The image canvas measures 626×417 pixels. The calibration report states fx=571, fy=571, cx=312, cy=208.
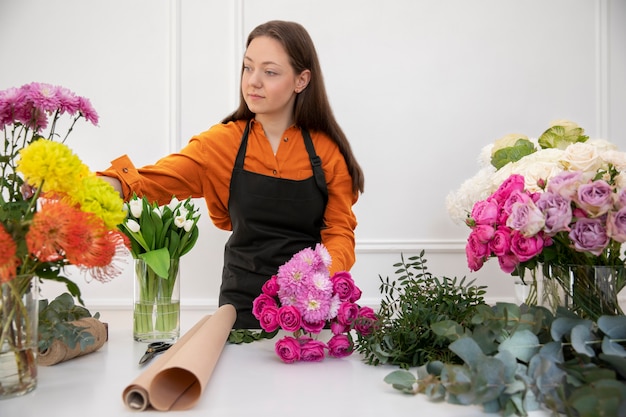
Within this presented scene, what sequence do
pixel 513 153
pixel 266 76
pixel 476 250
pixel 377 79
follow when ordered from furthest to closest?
1. pixel 377 79
2. pixel 266 76
3. pixel 513 153
4. pixel 476 250

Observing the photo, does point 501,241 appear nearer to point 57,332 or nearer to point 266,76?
point 57,332

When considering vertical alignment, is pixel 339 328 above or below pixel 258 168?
below

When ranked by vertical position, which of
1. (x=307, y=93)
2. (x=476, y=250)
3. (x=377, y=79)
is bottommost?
(x=476, y=250)

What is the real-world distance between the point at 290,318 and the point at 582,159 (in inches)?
24.1

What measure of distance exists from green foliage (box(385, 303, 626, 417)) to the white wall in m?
2.08

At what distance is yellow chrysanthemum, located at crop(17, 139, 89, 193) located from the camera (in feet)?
2.68

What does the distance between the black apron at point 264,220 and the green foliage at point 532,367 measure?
1.16 meters

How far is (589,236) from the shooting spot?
3.07 ft

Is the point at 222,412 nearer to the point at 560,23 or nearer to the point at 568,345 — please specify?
the point at 568,345

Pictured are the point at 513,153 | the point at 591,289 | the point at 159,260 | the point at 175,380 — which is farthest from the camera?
the point at 513,153

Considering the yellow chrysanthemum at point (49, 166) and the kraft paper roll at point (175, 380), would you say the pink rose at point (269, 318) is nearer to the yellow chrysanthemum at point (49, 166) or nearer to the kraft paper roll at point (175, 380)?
the kraft paper roll at point (175, 380)

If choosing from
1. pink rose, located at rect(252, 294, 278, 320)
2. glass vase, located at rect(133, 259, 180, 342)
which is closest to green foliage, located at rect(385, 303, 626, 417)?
pink rose, located at rect(252, 294, 278, 320)

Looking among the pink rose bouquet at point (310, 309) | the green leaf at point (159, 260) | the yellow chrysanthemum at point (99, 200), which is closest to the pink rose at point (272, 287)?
the pink rose bouquet at point (310, 309)

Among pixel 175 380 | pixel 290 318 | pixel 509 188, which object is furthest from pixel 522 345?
pixel 175 380
